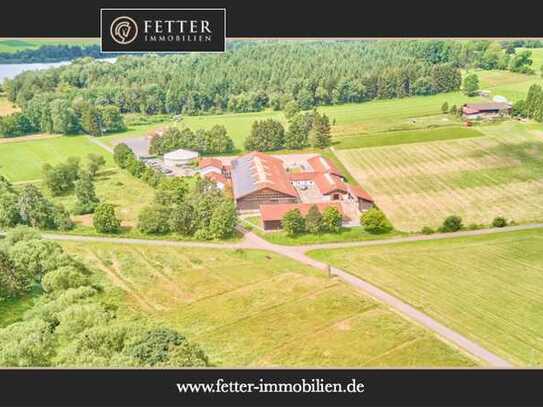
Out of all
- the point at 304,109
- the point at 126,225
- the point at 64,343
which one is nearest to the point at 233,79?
the point at 304,109

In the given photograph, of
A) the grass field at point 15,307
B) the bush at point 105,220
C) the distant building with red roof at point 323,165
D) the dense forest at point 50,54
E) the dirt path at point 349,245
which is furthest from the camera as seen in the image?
the distant building with red roof at point 323,165

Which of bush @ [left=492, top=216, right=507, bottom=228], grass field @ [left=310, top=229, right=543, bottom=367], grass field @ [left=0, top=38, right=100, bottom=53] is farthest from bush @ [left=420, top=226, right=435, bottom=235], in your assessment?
grass field @ [left=0, top=38, right=100, bottom=53]

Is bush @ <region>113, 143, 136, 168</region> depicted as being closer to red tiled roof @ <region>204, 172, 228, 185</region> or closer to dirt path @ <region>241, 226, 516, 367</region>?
red tiled roof @ <region>204, 172, 228, 185</region>

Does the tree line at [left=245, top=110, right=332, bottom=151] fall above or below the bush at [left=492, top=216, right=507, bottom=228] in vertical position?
above

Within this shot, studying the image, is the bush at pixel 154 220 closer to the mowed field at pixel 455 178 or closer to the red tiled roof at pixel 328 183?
the red tiled roof at pixel 328 183

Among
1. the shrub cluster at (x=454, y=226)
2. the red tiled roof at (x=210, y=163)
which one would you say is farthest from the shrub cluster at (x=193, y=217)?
the shrub cluster at (x=454, y=226)
